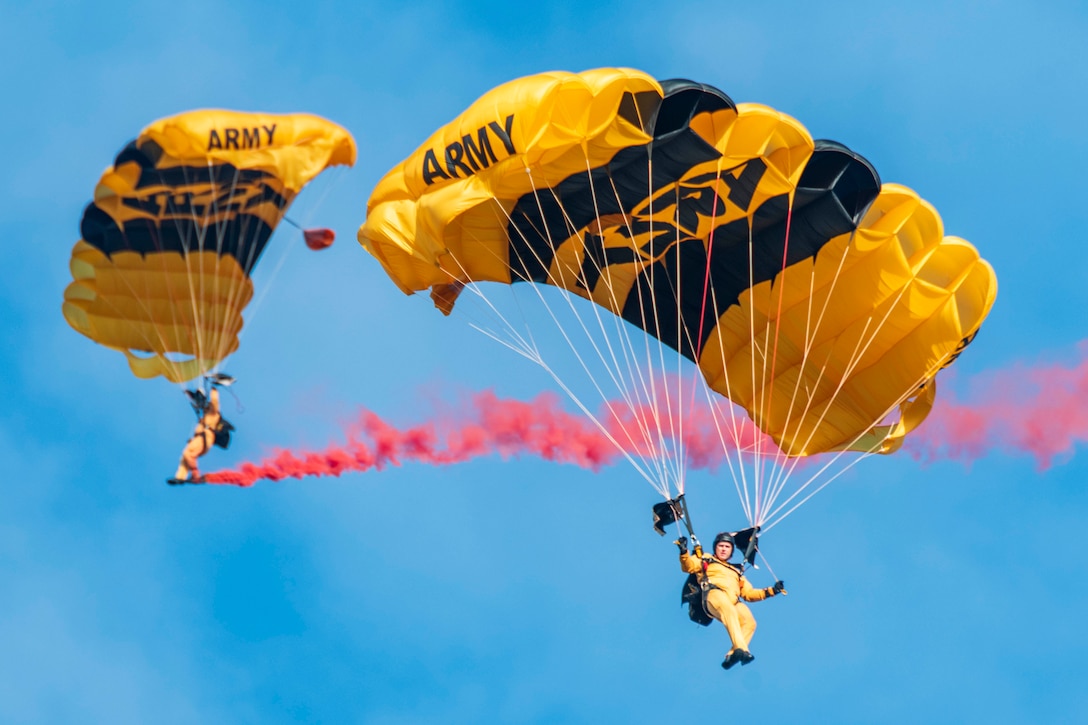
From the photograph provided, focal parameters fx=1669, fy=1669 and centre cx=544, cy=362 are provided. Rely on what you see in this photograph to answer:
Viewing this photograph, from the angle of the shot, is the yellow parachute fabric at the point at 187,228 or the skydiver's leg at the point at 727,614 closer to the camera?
the skydiver's leg at the point at 727,614

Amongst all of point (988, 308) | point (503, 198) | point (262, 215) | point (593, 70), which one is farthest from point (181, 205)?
point (988, 308)

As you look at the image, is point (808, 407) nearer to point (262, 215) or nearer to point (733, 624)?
point (733, 624)

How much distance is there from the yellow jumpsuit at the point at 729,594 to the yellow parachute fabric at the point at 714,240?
241 cm

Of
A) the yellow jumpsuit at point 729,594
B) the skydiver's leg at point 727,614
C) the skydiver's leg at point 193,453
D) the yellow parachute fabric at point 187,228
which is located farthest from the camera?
the yellow parachute fabric at point 187,228

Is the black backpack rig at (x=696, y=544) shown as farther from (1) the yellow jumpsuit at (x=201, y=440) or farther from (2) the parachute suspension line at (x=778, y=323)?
(1) the yellow jumpsuit at (x=201, y=440)

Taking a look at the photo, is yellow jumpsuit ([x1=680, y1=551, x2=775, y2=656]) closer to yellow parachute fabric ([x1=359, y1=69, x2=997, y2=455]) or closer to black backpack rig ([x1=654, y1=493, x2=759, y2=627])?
black backpack rig ([x1=654, y1=493, x2=759, y2=627])

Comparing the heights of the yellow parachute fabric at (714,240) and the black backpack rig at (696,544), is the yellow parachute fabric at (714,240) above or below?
above

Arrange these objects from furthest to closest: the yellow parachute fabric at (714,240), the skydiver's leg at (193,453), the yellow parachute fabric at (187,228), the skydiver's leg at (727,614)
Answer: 1. the yellow parachute fabric at (187,228)
2. the skydiver's leg at (193,453)
3. the yellow parachute fabric at (714,240)
4. the skydiver's leg at (727,614)

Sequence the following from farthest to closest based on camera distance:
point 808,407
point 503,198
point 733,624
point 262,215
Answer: point 262,215 → point 808,407 → point 503,198 → point 733,624

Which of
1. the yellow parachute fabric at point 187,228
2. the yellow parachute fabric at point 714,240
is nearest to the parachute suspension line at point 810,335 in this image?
the yellow parachute fabric at point 714,240

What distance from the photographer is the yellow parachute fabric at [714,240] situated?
1652cm

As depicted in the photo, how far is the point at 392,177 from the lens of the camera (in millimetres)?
17875

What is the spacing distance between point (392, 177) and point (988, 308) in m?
6.51

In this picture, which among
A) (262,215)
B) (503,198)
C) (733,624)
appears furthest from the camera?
(262,215)
